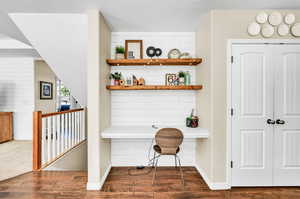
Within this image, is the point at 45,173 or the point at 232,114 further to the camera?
the point at 45,173

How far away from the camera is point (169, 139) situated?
259 cm

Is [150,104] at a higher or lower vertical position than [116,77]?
lower

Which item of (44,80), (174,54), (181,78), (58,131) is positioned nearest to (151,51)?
(174,54)

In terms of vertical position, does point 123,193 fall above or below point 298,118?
below

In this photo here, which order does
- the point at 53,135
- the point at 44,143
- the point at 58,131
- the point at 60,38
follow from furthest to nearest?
the point at 58,131 < the point at 53,135 < the point at 44,143 < the point at 60,38

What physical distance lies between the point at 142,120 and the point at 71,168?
2179 millimetres

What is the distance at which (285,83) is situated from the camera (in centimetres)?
260

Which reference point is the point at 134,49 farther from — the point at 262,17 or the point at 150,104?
the point at 262,17

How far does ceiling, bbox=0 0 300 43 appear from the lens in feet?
7.79

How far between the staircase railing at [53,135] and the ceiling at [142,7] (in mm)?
1768

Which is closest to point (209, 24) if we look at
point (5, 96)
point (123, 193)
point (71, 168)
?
point (123, 193)

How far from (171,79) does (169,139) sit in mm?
1203

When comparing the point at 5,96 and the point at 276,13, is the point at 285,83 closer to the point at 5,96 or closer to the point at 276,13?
the point at 276,13

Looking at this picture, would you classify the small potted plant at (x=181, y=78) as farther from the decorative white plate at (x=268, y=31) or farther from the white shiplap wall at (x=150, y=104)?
the decorative white plate at (x=268, y=31)
